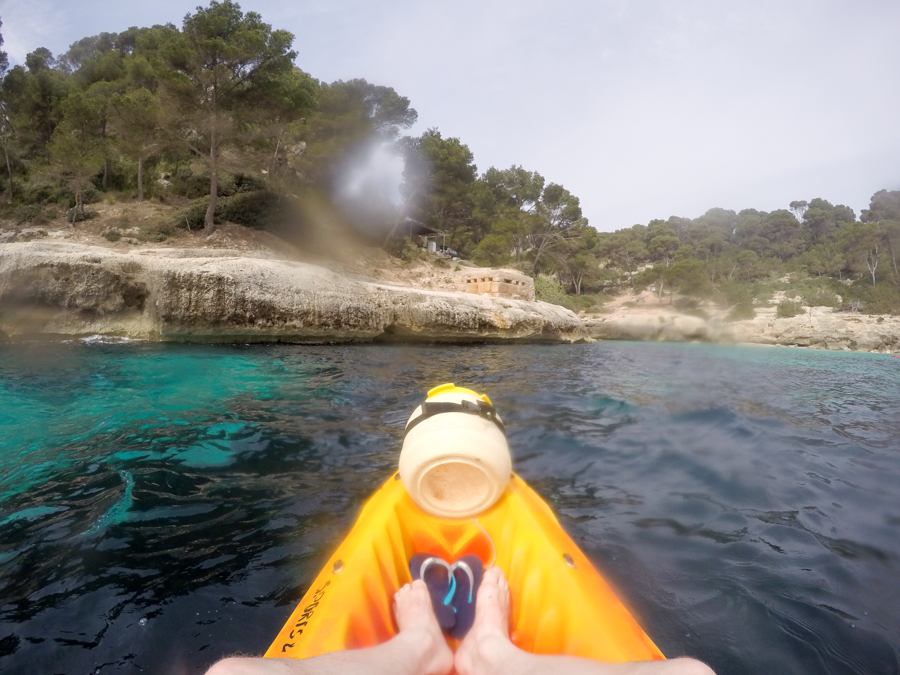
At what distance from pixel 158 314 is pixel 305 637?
11160 millimetres

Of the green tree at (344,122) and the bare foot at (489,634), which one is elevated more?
the green tree at (344,122)

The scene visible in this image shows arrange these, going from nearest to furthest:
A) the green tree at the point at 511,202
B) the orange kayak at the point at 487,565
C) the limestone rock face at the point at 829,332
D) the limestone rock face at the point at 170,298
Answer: the orange kayak at the point at 487,565 < the limestone rock face at the point at 170,298 < the limestone rock face at the point at 829,332 < the green tree at the point at 511,202

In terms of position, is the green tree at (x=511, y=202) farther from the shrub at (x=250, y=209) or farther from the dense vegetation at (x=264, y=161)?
the shrub at (x=250, y=209)

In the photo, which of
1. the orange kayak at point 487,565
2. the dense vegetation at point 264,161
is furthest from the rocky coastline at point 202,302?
the orange kayak at point 487,565

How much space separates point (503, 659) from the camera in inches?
55.1

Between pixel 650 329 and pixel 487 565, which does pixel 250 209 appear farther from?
pixel 650 329

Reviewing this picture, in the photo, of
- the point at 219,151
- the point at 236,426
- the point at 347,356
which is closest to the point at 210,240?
the point at 219,151

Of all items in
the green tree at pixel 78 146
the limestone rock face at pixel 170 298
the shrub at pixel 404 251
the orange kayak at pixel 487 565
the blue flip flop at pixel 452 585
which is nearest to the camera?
the orange kayak at pixel 487 565

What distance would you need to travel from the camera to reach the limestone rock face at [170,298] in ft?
Answer: 32.9

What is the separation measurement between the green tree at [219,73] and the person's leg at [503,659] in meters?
17.0

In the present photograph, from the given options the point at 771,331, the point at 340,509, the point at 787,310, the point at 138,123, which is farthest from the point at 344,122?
the point at 787,310

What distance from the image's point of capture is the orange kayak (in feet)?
4.57

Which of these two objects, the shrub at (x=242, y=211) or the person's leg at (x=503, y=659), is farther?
the shrub at (x=242, y=211)

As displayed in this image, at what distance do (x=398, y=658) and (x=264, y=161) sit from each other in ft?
64.0
